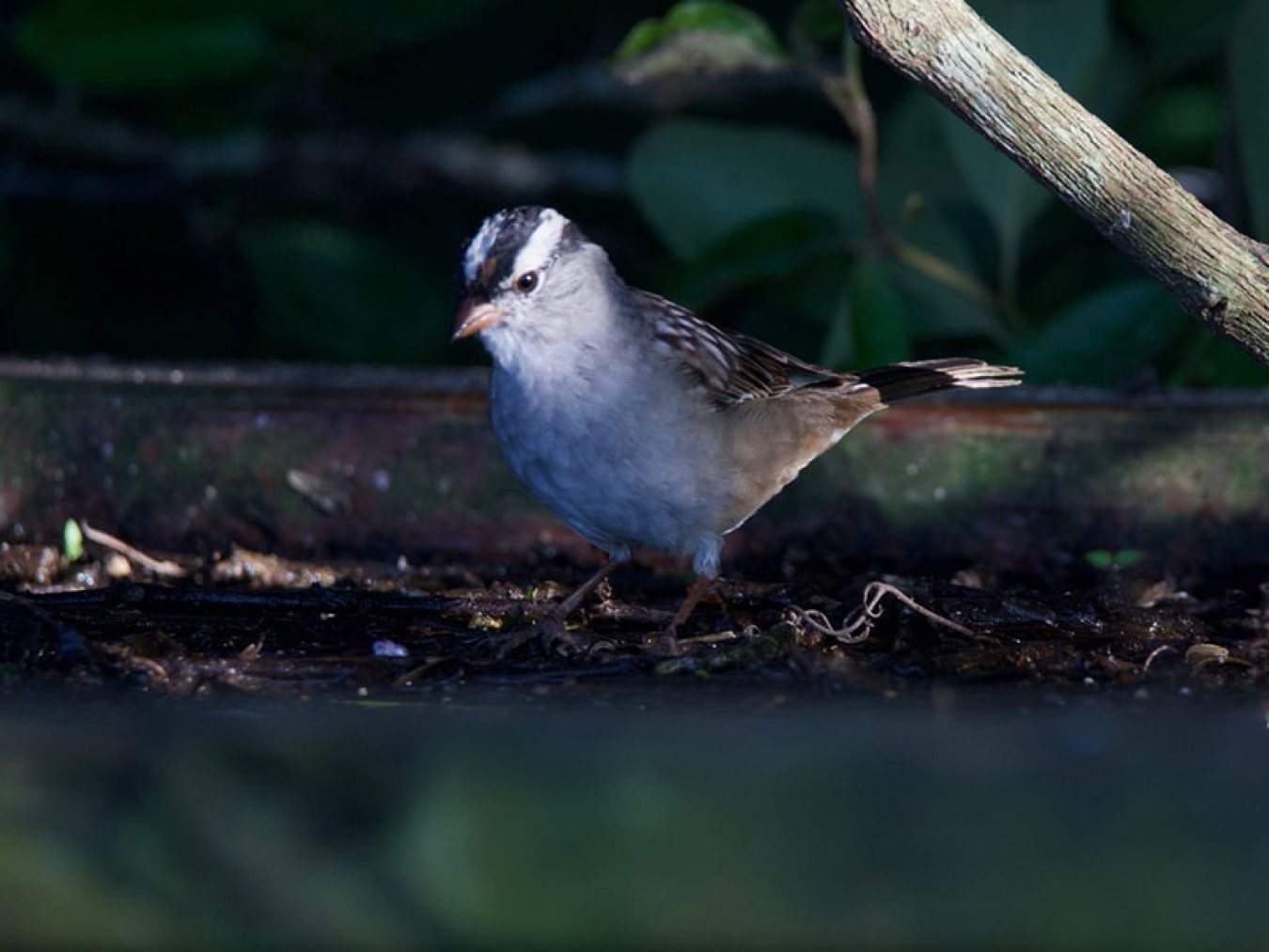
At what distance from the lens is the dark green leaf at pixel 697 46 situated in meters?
2.62

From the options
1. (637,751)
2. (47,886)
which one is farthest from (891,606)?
(47,886)

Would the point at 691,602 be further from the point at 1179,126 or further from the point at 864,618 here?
the point at 1179,126

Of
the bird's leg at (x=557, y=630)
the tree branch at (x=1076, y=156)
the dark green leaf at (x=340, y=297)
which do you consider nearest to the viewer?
the tree branch at (x=1076, y=156)

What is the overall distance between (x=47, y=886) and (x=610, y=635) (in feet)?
3.04

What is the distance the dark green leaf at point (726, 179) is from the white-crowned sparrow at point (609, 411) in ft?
3.13

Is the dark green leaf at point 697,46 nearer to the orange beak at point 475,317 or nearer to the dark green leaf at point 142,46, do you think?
the orange beak at point 475,317

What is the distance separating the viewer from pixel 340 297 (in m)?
3.71

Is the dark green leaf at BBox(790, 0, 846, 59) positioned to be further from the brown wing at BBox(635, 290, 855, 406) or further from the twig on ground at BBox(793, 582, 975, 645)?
the twig on ground at BBox(793, 582, 975, 645)

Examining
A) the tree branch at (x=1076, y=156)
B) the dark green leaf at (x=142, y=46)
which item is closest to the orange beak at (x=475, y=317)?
the tree branch at (x=1076, y=156)

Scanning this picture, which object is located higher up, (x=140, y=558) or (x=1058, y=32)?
(x=1058, y=32)

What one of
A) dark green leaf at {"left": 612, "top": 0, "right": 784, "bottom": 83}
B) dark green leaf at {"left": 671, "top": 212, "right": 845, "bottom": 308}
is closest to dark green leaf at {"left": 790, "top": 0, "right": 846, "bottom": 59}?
dark green leaf at {"left": 612, "top": 0, "right": 784, "bottom": 83}

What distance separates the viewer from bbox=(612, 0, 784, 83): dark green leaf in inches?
103

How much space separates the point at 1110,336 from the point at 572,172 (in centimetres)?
166

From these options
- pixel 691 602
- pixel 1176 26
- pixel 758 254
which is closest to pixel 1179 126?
pixel 1176 26
